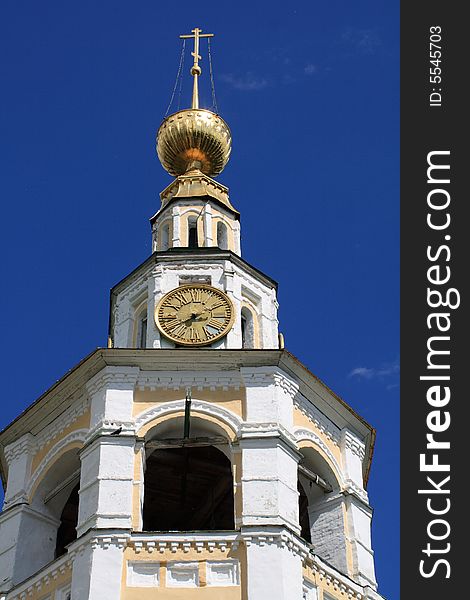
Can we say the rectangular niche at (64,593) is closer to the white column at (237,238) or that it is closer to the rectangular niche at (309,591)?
the rectangular niche at (309,591)

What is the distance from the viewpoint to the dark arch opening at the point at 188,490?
19.9m

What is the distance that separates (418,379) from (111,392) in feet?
15.5

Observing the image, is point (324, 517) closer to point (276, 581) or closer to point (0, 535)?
point (276, 581)

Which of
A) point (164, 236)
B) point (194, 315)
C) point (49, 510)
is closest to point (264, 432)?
point (194, 315)

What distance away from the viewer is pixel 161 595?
53.4 feet

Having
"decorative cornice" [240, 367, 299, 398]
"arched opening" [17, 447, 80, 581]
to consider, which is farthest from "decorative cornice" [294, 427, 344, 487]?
"arched opening" [17, 447, 80, 581]

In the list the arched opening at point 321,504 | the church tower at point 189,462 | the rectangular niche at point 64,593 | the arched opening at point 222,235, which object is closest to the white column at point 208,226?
the church tower at point 189,462

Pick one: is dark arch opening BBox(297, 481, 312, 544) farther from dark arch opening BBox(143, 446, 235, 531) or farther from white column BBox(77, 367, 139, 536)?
white column BBox(77, 367, 139, 536)

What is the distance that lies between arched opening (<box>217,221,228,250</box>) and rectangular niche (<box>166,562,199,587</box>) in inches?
279

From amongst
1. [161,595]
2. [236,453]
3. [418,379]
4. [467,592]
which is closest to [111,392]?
[236,453]

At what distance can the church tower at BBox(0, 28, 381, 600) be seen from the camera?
16.6 meters

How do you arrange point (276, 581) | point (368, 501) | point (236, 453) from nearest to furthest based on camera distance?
point (276, 581), point (236, 453), point (368, 501)

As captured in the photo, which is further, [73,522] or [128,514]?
[73,522]

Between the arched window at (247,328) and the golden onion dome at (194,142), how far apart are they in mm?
3823
